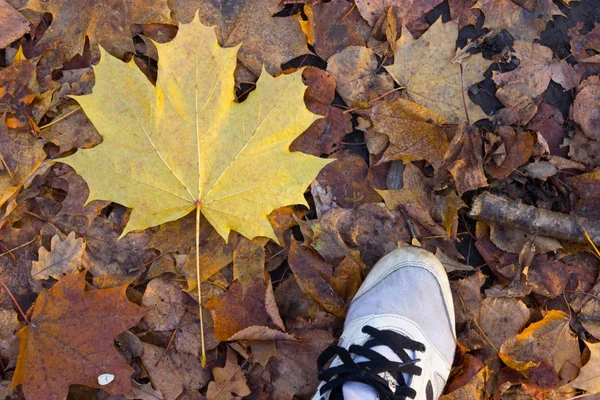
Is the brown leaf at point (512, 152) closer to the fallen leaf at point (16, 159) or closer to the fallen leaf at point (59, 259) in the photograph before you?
the fallen leaf at point (59, 259)

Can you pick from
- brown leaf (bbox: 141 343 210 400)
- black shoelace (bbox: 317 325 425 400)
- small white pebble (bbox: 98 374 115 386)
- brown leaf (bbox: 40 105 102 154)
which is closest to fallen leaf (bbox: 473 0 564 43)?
black shoelace (bbox: 317 325 425 400)

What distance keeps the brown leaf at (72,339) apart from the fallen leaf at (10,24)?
44.5 inches

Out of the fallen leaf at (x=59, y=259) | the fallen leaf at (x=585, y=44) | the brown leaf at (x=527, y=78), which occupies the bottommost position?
the fallen leaf at (x=59, y=259)

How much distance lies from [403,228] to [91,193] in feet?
4.43

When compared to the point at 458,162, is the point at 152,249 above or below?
below

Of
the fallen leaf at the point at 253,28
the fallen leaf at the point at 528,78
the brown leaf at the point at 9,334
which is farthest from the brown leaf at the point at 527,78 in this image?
the brown leaf at the point at 9,334

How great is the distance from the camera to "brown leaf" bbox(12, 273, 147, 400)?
73.8 inches

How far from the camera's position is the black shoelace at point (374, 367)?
1.95m

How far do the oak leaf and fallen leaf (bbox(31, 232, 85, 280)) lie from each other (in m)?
0.37

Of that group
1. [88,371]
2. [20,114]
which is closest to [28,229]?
[20,114]

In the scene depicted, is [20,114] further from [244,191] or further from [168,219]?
[244,191]

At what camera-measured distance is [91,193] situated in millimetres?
1835

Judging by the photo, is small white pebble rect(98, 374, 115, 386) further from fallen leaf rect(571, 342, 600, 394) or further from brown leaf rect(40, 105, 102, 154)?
fallen leaf rect(571, 342, 600, 394)

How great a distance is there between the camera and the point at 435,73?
2.21 metres
